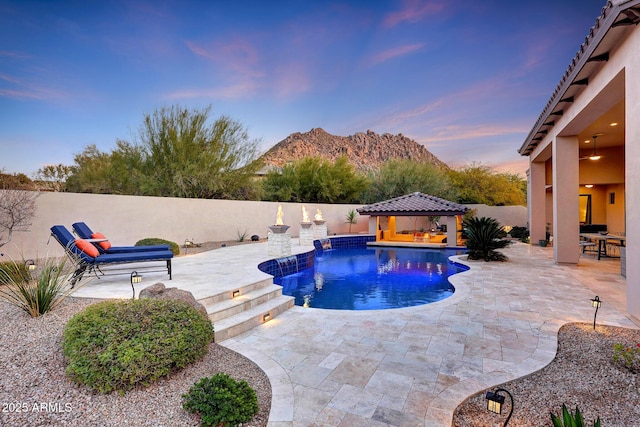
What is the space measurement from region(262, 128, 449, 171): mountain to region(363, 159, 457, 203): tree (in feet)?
64.5

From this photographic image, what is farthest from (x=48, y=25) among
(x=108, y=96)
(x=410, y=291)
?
(x=410, y=291)

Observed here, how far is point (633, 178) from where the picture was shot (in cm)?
460

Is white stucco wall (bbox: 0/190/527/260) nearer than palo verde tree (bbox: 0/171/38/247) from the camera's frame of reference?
No

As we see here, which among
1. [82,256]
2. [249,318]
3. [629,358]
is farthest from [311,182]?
[629,358]

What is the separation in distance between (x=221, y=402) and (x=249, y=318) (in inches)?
91.2

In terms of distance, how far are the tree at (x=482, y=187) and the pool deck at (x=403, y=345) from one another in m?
20.3

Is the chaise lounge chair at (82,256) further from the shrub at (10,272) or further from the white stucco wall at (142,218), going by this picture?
the white stucco wall at (142,218)

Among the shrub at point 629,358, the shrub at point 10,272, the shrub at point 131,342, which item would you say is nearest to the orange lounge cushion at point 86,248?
the shrub at point 10,272

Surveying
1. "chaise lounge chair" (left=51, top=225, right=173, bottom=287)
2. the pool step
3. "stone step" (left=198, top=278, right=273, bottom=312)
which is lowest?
the pool step

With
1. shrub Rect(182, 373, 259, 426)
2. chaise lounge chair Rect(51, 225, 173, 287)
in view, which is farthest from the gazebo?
shrub Rect(182, 373, 259, 426)

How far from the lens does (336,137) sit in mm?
51156

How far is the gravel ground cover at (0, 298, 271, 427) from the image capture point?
2400 millimetres

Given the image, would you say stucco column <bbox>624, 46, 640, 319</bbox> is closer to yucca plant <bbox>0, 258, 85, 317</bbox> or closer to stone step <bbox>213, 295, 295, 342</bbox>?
stone step <bbox>213, 295, 295, 342</bbox>

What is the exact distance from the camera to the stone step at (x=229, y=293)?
4.82 m
